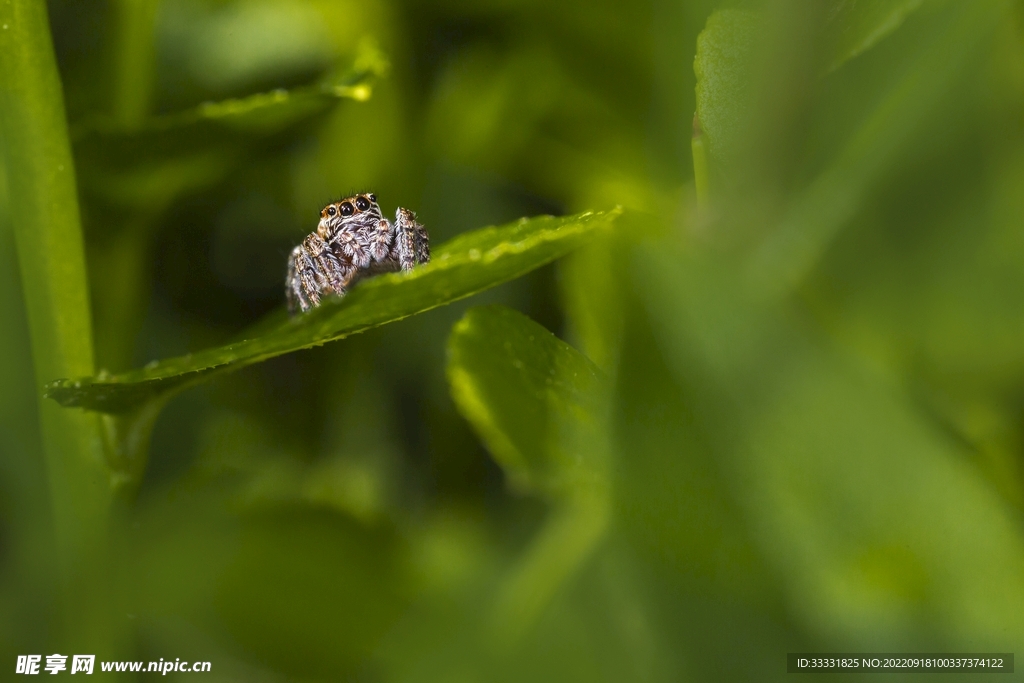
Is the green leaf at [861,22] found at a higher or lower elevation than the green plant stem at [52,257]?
higher

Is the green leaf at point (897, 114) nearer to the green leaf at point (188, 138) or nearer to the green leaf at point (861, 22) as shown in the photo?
the green leaf at point (861, 22)

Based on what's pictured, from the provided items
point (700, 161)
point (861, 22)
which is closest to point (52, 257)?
point (700, 161)

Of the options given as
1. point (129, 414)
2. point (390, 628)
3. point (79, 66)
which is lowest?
point (390, 628)

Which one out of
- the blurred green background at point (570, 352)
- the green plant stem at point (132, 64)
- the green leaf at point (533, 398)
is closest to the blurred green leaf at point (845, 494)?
the blurred green background at point (570, 352)

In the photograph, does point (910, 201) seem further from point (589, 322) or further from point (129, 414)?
point (129, 414)

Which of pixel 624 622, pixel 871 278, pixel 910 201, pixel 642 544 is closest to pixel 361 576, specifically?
pixel 624 622

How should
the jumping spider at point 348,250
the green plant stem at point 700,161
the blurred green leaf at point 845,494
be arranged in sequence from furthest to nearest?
the jumping spider at point 348,250
the green plant stem at point 700,161
the blurred green leaf at point 845,494

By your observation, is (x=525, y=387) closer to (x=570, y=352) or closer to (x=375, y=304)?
(x=570, y=352)
